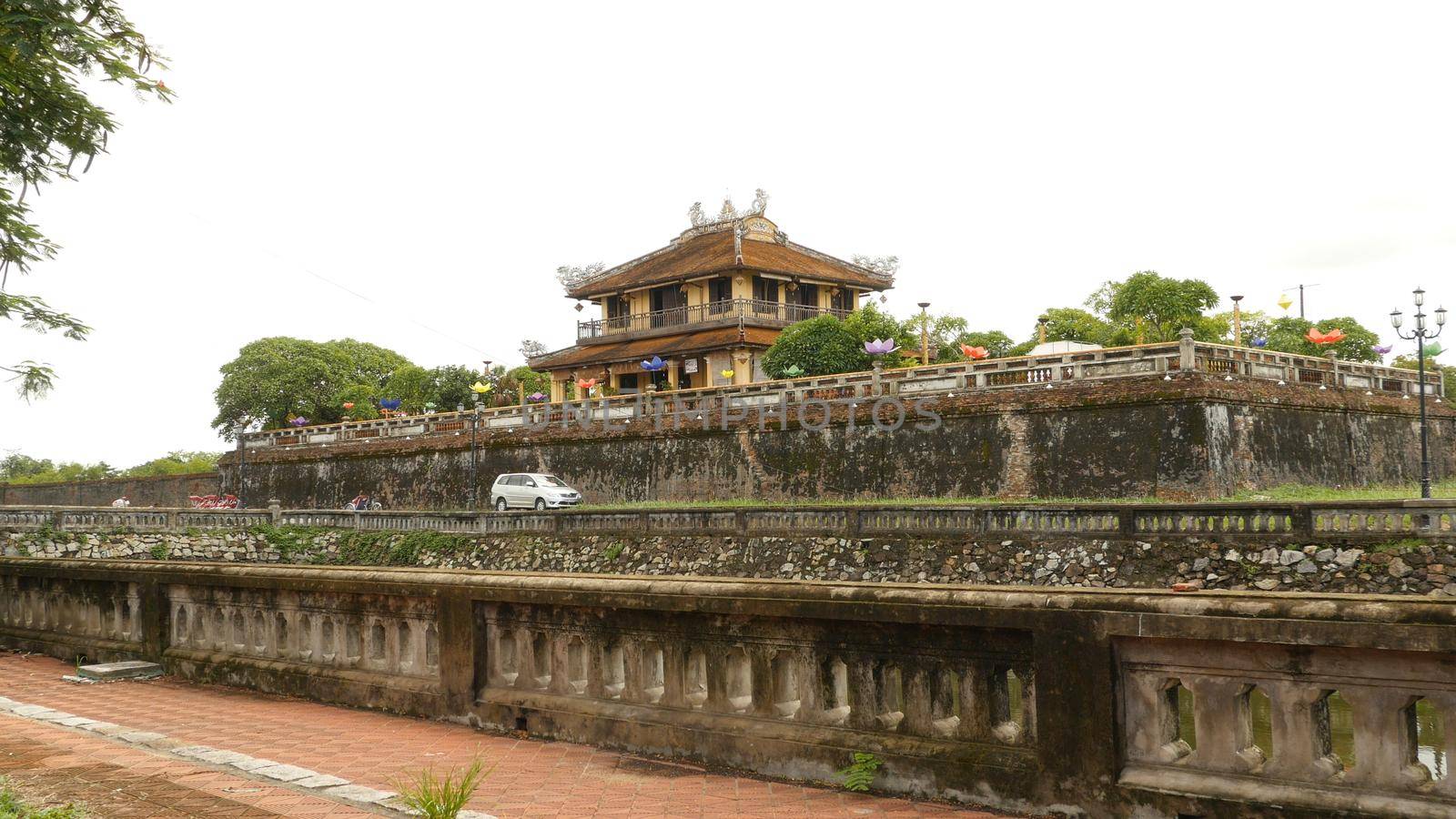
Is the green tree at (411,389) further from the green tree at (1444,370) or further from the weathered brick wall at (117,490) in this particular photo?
the green tree at (1444,370)

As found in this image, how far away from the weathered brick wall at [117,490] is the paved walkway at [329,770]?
45.4 metres

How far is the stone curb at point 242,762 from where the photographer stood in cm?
454

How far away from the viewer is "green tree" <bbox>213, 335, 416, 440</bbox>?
63594 mm

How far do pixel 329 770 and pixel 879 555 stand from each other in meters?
16.5

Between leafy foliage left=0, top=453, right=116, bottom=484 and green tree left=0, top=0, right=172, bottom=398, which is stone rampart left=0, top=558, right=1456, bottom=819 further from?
leafy foliage left=0, top=453, right=116, bottom=484

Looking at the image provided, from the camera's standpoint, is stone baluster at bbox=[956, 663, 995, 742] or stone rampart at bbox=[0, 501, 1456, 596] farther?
stone rampart at bbox=[0, 501, 1456, 596]

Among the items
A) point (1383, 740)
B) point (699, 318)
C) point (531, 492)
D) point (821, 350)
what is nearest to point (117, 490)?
point (699, 318)

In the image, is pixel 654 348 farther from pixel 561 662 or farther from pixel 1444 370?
pixel 561 662

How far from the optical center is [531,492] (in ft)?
101

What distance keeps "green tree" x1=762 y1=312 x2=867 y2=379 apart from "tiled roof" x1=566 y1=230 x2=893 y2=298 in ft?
25.0

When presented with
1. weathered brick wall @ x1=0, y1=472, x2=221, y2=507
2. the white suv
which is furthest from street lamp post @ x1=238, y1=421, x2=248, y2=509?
the white suv

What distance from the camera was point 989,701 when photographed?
4496 mm

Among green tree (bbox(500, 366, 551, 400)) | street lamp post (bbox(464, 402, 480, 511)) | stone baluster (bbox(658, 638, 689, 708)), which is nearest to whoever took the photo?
stone baluster (bbox(658, 638, 689, 708))

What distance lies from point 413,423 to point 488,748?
111 ft
